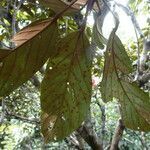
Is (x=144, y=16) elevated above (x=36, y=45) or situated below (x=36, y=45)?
above

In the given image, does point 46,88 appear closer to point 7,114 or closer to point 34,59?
point 34,59

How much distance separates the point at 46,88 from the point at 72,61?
0.06 m

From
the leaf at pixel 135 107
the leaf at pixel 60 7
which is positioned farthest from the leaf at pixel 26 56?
the leaf at pixel 135 107

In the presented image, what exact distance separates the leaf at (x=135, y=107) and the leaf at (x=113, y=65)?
0.8 inches

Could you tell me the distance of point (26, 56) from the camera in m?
0.52

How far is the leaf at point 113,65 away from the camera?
562mm

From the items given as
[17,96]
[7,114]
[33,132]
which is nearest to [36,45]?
[7,114]

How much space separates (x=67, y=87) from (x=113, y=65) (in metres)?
0.09

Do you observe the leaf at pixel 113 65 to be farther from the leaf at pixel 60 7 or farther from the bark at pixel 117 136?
the bark at pixel 117 136

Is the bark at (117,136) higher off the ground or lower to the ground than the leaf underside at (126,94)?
higher

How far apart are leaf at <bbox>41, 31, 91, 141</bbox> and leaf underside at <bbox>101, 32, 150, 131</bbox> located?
4 centimetres

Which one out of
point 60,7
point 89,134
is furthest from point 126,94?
point 89,134

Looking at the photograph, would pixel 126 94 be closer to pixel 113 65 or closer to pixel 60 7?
pixel 113 65

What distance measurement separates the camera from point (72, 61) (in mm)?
555
